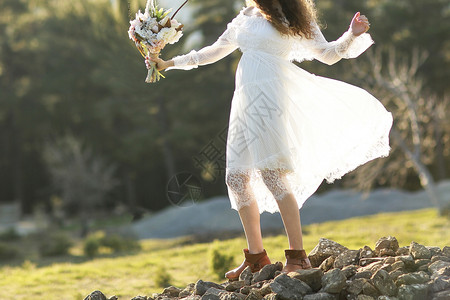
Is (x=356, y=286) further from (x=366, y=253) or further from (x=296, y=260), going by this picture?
(x=366, y=253)

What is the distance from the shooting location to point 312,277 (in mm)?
3016

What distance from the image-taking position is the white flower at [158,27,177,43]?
3.57 metres

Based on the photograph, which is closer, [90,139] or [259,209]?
[259,209]

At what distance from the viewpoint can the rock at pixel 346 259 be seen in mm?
3389

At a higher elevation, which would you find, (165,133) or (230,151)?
(165,133)

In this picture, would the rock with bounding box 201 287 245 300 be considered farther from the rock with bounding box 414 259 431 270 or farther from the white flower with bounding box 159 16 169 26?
the white flower with bounding box 159 16 169 26

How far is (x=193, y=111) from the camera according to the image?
68.6ft

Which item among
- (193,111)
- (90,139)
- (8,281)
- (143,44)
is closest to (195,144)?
(193,111)

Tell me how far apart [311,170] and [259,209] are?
1.30ft

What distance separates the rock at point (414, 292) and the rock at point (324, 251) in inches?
29.9

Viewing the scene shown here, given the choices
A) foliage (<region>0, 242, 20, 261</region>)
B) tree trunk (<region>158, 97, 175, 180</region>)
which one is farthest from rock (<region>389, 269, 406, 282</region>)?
tree trunk (<region>158, 97, 175, 180</region>)

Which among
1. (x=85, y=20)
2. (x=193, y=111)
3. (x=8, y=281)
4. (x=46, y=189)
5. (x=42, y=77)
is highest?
(x=85, y=20)

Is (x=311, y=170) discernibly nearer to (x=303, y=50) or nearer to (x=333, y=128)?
(x=333, y=128)

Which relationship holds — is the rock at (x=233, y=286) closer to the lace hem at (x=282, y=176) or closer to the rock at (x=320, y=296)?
the lace hem at (x=282, y=176)
